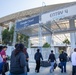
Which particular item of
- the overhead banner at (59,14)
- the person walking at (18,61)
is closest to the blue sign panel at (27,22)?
the overhead banner at (59,14)

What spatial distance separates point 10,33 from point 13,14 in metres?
23.6

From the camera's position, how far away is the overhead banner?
36.3 feet

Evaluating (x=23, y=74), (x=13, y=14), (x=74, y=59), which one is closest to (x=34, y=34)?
(x=74, y=59)

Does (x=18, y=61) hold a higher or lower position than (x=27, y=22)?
lower

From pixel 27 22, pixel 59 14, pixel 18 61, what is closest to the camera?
pixel 18 61

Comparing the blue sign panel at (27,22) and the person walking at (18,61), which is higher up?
the blue sign panel at (27,22)

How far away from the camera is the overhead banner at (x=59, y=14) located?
11057mm

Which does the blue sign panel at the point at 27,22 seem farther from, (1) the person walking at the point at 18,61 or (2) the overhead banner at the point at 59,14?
(1) the person walking at the point at 18,61

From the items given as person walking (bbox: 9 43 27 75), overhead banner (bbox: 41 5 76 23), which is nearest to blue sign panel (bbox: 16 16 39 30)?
overhead banner (bbox: 41 5 76 23)

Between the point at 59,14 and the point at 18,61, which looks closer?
the point at 18,61

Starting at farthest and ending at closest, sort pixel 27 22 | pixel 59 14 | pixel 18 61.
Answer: pixel 27 22, pixel 59 14, pixel 18 61

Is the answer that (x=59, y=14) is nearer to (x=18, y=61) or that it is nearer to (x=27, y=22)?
(x=27, y=22)

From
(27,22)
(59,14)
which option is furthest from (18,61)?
(27,22)

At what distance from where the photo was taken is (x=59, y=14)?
11.6 m
